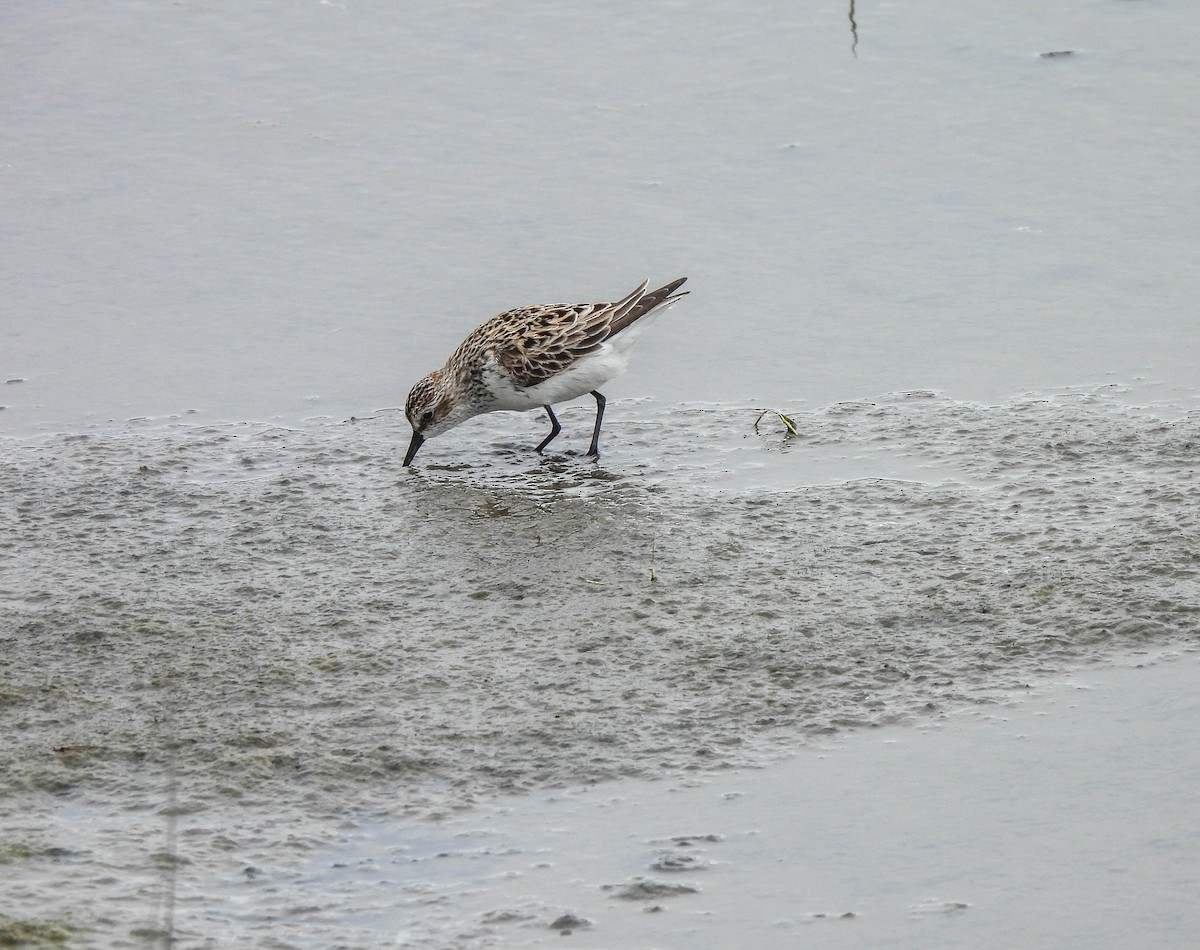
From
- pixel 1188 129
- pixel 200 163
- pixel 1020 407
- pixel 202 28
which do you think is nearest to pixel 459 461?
pixel 1020 407

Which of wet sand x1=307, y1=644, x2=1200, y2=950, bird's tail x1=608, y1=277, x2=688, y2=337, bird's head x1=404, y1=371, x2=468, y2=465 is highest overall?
bird's tail x1=608, y1=277, x2=688, y2=337

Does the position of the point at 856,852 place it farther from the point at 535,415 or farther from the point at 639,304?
the point at 535,415

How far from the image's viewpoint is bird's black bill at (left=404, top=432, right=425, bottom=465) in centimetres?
826

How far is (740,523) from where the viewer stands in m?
7.26

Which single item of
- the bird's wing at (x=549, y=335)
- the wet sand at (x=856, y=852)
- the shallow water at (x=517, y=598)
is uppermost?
the bird's wing at (x=549, y=335)

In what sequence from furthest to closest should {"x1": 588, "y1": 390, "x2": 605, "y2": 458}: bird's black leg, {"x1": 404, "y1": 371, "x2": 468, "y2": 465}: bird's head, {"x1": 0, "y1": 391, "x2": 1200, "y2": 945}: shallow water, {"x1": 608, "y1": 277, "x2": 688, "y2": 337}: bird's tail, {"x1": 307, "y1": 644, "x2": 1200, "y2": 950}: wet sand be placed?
1. {"x1": 608, "y1": 277, "x2": 688, "y2": 337}: bird's tail
2. {"x1": 588, "y1": 390, "x2": 605, "y2": 458}: bird's black leg
3. {"x1": 404, "y1": 371, "x2": 468, "y2": 465}: bird's head
4. {"x1": 0, "y1": 391, "x2": 1200, "y2": 945}: shallow water
5. {"x1": 307, "y1": 644, "x2": 1200, "y2": 950}: wet sand

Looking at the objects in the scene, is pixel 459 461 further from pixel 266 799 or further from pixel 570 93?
pixel 570 93

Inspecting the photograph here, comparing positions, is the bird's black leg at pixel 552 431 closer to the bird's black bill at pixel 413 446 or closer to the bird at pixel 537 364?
the bird at pixel 537 364

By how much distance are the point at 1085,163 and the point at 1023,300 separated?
1.99 m

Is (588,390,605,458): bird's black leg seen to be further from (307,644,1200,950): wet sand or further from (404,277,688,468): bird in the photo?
(307,644,1200,950): wet sand

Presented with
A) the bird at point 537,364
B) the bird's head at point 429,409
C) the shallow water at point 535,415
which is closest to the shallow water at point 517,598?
the shallow water at point 535,415

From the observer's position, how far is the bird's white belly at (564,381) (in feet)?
27.4

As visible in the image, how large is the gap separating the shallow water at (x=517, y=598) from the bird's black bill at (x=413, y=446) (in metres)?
0.08

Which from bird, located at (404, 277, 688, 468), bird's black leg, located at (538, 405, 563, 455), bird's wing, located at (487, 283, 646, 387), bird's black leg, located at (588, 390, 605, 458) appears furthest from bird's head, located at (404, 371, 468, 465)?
bird's black leg, located at (588, 390, 605, 458)
